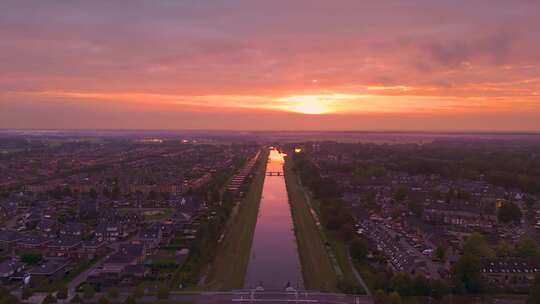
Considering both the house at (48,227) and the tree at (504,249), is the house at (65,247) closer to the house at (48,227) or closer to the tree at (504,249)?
the house at (48,227)

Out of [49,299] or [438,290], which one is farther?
[438,290]

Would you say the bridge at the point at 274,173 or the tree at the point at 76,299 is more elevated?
the bridge at the point at 274,173

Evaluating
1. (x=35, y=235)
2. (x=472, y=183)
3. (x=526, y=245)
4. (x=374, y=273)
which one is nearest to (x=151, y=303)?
(x=374, y=273)

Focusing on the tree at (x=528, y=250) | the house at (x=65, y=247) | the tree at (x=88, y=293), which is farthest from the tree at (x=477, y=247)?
the house at (x=65, y=247)

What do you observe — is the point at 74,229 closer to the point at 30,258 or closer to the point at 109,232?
the point at 109,232

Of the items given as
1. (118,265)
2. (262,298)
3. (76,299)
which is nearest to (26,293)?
(76,299)

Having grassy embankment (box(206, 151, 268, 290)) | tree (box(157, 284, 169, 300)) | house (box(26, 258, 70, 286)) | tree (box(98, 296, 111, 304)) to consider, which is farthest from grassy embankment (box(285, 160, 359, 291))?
house (box(26, 258, 70, 286))
